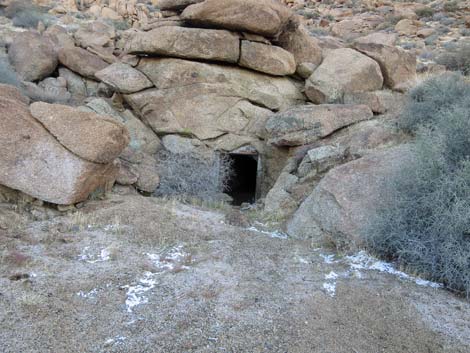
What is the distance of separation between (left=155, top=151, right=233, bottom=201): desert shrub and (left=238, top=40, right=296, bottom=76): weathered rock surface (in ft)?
8.34

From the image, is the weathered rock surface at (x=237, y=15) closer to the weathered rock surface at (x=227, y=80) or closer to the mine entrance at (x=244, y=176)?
the weathered rock surface at (x=227, y=80)

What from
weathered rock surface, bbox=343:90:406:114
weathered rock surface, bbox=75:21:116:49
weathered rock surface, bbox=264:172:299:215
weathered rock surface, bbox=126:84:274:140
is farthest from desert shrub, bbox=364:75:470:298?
weathered rock surface, bbox=75:21:116:49

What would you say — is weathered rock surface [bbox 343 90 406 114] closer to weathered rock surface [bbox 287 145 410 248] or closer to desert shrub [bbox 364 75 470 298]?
weathered rock surface [bbox 287 145 410 248]

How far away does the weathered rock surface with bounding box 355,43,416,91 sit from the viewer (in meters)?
10.8

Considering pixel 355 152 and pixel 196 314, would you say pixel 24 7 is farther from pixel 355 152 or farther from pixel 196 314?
pixel 196 314

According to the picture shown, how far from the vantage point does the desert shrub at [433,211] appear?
4.60m

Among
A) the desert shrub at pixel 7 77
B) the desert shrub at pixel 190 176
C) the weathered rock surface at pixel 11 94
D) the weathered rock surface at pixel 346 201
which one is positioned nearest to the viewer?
the weathered rock surface at pixel 346 201

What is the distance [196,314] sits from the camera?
3.95 m

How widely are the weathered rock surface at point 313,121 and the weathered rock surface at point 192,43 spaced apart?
237cm

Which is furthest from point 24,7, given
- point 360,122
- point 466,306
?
point 466,306

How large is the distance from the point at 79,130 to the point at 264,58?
18.1 ft

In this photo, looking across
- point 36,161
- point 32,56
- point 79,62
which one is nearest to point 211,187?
point 36,161

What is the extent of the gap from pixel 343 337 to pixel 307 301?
636 millimetres

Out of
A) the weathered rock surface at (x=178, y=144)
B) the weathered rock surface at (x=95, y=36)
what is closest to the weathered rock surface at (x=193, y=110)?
the weathered rock surface at (x=178, y=144)
